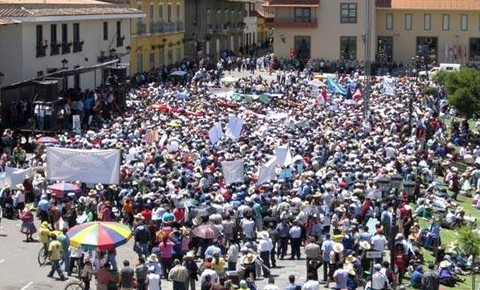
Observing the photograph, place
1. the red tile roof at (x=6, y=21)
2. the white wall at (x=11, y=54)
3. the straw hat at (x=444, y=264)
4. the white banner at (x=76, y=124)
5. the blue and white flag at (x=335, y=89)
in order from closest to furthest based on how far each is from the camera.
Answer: the straw hat at (x=444, y=264)
the white banner at (x=76, y=124)
the red tile roof at (x=6, y=21)
the white wall at (x=11, y=54)
the blue and white flag at (x=335, y=89)

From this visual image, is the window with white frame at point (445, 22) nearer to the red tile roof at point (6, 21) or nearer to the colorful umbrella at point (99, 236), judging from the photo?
the red tile roof at point (6, 21)

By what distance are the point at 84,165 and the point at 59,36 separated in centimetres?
2519

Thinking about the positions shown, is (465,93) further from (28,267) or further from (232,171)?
(28,267)

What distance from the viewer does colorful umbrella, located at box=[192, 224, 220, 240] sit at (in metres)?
26.1

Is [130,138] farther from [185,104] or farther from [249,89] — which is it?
[249,89]

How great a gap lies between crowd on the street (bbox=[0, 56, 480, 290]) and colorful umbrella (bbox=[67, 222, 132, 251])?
562mm

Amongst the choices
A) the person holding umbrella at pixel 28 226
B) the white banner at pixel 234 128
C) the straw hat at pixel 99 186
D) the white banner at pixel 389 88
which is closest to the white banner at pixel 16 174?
the straw hat at pixel 99 186

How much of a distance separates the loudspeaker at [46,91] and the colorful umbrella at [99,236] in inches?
831

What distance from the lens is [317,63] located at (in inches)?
3113

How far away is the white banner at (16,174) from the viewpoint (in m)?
31.3

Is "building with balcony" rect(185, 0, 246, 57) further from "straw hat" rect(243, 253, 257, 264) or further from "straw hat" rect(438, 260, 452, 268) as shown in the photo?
"straw hat" rect(243, 253, 257, 264)

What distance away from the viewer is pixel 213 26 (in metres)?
89.3

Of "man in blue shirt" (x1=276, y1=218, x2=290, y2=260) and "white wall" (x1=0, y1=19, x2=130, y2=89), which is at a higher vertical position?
"white wall" (x1=0, y1=19, x2=130, y2=89)

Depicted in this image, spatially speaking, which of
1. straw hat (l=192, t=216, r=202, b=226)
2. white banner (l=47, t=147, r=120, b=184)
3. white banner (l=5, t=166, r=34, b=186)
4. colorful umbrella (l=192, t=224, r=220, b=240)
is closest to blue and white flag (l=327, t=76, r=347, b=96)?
white banner (l=5, t=166, r=34, b=186)
